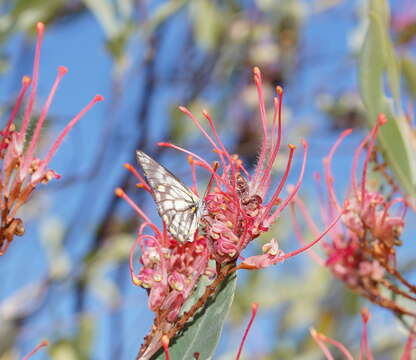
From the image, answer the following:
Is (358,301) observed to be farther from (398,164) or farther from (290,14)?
(290,14)

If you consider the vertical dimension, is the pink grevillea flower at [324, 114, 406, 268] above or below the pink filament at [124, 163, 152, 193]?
below

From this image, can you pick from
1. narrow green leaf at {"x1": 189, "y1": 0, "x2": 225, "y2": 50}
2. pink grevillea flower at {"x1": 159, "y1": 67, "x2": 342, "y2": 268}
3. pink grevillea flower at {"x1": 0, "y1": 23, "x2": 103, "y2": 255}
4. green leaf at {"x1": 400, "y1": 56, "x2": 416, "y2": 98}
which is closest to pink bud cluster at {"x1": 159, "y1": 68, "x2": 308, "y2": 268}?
pink grevillea flower at {"x1": 159, "y1": 67, "x2": 342, "y2": 268}

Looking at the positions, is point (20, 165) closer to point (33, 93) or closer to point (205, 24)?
point (33, 93)

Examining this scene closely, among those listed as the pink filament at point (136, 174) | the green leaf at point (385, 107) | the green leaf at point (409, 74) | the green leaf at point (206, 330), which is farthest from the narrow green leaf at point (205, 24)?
the green leaf at point (206, 330)

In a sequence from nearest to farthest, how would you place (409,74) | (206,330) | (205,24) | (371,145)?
(206,330) < (371,145) < (409,74) < (205,24)

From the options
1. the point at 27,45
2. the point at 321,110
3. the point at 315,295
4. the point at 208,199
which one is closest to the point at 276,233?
the point at 315,295

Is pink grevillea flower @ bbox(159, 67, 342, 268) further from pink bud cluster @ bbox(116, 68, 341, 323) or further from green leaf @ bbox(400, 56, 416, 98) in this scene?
green leaf @ bbox(400, 56, 416, 98)

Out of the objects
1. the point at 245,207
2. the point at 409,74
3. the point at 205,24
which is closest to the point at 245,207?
the point at 245,207
